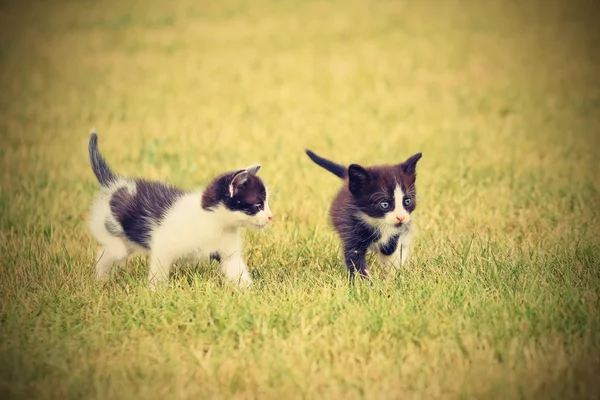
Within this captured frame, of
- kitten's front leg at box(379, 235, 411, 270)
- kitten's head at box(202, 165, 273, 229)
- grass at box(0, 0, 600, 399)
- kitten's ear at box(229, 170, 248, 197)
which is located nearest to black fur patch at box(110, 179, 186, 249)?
grass at box(0, 0, 600, 399)

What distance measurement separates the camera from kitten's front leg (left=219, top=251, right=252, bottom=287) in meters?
5.84

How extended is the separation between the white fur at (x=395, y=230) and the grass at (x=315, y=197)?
16cm

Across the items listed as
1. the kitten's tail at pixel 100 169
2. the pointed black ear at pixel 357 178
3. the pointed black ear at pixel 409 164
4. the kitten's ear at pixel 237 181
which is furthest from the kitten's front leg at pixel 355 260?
the kitten's tail at pixel 100 169

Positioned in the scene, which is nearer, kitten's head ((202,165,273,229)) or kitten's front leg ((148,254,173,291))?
kitten's head ((202,165,273,229))

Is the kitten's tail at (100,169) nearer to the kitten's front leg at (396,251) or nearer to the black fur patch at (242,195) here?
the black fur patch at (242,195)

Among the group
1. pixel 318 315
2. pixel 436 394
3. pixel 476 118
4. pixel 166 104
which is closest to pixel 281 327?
pixel 318 315

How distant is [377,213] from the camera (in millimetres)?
5945

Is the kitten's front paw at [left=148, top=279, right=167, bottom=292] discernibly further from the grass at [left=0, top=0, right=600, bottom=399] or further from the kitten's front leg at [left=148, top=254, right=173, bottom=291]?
the grass at [left=0, top=0, right=600, bottom=399]

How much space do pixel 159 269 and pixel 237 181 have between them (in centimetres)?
89

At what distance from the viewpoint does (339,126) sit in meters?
12.0

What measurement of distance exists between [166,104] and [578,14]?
34.6 feet

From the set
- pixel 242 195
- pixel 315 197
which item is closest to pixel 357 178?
pixel 242 195

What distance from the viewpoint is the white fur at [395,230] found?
5.84 m

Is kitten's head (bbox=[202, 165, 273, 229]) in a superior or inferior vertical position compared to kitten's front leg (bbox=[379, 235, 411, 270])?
superior
